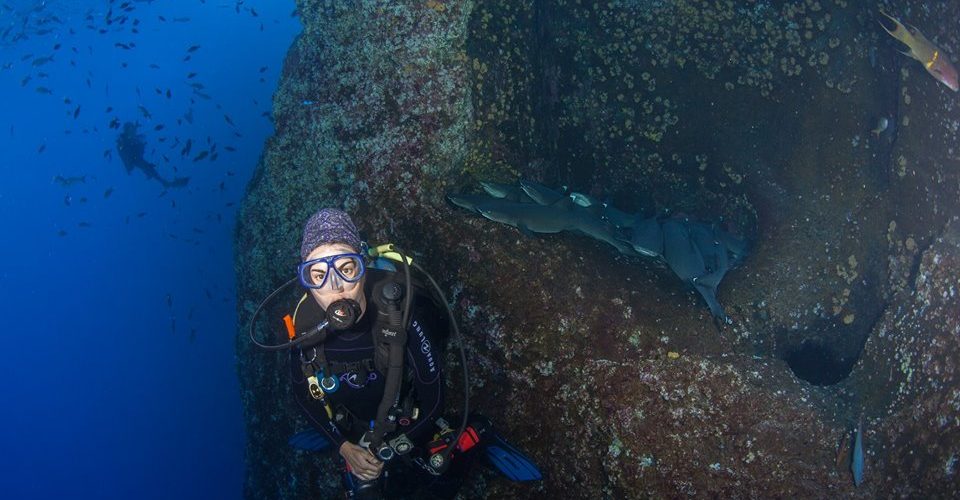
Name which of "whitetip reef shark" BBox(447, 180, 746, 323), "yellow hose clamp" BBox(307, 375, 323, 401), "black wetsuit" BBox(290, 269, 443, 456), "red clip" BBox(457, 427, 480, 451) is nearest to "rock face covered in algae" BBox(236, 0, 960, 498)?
"whitetip reef shark" BBox(447, 180, 746, 323)

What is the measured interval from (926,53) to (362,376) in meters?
5.57

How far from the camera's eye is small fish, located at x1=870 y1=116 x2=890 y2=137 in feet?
16.8

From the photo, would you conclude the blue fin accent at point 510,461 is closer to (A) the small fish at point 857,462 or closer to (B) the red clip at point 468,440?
(B) the red clip at point 468,440

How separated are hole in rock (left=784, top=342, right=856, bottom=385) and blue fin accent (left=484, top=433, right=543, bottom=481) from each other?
9.81ft

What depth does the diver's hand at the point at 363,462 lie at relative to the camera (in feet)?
10.4

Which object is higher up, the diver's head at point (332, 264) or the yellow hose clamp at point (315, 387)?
the diver's head at point (332, 264)

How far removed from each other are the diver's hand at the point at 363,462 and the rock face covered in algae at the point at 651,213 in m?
1.10

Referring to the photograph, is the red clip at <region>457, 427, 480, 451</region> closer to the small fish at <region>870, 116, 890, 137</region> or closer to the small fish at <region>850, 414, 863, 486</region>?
the small fish at <region>850, 414, 863, 486</region>

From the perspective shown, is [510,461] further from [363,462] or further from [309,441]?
[309,441]

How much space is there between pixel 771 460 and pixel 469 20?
482 centimetres

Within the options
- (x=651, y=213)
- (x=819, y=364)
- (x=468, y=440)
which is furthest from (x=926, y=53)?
(x=468, y=440)

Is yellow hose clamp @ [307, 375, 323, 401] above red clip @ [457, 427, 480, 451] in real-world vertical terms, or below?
above

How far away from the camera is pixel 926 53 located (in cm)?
434

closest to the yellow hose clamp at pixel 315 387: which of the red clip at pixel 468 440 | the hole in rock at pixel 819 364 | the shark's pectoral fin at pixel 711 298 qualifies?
the red clip at pixel 468 440
